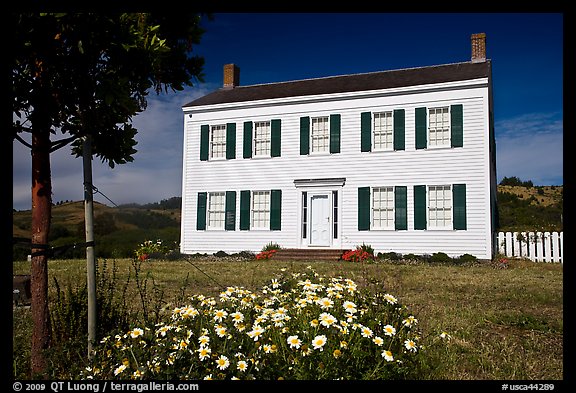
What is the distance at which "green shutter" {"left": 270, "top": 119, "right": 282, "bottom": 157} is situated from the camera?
18484 mm

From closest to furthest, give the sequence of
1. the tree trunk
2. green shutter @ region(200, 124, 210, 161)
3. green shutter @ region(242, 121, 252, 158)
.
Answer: the tree trunk → green shutter @ region(242, 121, 252, 158) → green shutter @ region(200, 124, 210, 161)

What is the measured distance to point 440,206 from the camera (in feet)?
53.7

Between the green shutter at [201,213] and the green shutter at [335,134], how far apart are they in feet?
17.0

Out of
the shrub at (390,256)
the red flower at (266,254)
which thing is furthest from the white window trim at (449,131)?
the red flower at (266,254)

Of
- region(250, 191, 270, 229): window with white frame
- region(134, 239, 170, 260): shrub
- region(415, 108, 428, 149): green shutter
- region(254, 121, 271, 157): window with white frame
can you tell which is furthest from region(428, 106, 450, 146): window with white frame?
region(134, 239, 170, 260): shrub

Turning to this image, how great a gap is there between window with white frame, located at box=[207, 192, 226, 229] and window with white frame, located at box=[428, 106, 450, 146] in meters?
7.85

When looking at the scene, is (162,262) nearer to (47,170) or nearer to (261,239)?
(261,239)

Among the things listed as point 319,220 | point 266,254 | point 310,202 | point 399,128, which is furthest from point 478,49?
point 266,254

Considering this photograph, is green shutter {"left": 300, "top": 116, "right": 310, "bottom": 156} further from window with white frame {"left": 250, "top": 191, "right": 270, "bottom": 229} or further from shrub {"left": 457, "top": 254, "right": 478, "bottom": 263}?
shrub {"left": 457, "top": 254, "right": 478, "bottom": 263}

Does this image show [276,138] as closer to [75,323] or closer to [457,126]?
[457,126]

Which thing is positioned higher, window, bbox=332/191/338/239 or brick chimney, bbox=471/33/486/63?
brick chimney, bbox=471/33/486/63
